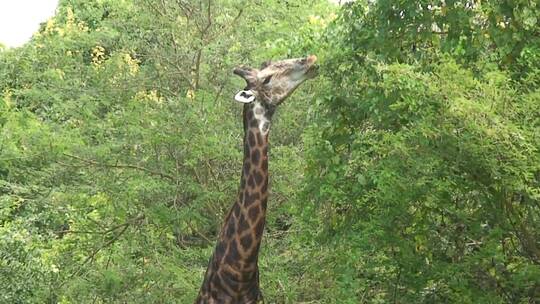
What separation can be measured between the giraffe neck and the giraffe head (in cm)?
8

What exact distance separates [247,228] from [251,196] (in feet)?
0.66

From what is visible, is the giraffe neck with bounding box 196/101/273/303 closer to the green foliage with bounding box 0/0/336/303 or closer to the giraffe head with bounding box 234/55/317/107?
the giraffe head with bounding box 234/55/317/107

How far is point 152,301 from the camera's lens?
7.89 meters

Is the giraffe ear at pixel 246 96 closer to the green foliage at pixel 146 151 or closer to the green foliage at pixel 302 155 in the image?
the green foliage at pixel 302 155

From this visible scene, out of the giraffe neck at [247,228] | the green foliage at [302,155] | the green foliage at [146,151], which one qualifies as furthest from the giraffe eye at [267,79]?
the green foliage at [146,151]

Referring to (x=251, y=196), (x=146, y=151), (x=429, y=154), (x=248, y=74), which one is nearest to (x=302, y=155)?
(x=146, y=151)

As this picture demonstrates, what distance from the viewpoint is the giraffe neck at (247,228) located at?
528cm

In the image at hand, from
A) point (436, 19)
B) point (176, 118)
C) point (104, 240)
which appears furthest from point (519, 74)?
point (104, 240)

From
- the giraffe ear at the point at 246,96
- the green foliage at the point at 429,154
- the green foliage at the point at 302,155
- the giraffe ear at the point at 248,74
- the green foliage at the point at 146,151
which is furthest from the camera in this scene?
the green foliage at the point at 146,151

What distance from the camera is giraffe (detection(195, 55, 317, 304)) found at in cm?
527

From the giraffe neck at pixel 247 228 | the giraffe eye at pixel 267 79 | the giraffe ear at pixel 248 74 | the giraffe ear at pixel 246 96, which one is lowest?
the giraffe neck at pixel 247 228

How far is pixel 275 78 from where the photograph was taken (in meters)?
5.30

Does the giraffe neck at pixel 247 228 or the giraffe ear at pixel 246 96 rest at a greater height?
the giraffe ear at pixel 246 96

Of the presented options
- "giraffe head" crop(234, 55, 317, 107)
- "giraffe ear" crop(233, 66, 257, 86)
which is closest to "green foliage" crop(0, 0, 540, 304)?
"giraffe head" crop(234, 55, 317, 107)
